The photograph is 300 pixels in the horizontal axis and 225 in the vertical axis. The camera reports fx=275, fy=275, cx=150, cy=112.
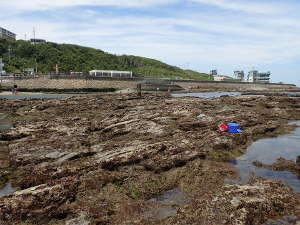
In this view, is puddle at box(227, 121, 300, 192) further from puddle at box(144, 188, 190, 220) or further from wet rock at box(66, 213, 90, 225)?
wet rock at box(66, 213, 90, 225)

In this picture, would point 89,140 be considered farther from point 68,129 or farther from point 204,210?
point 204,210

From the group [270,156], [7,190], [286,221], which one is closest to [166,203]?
[286,221]

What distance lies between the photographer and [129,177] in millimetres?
17406

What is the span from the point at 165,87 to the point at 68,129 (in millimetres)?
98074

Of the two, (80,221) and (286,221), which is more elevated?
(286,221)

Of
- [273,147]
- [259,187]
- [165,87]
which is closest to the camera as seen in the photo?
[259,187]

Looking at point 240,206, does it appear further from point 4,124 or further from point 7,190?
point 4,124

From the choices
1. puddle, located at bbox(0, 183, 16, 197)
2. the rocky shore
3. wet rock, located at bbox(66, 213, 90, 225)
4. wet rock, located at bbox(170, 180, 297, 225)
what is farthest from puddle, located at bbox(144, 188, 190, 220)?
puddle, located at bbox(0, 183, 16, 197)

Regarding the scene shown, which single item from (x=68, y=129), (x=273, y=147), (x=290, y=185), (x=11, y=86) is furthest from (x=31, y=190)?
(x=11, y=86)

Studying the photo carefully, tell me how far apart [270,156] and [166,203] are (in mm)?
12868

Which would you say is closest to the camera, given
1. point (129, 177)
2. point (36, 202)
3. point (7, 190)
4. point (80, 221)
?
point (80, 221)

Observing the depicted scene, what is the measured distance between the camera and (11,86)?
366ft

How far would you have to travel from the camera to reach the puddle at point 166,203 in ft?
43.2

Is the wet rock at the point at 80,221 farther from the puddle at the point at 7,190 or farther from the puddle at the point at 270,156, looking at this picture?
the puddle at the point at 270,156
